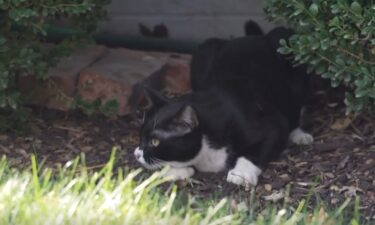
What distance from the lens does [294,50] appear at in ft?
14.5

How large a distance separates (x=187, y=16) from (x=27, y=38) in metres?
1.60

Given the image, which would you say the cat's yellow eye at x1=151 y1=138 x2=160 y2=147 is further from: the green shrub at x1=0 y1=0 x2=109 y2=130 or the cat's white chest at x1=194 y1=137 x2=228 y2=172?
the green shrub at x1=0 y1=0 x2=109 y2=130

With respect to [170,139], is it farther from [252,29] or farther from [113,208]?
[252,29]

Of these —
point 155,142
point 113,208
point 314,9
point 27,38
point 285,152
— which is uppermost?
point 314,9

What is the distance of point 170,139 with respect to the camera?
4500mm

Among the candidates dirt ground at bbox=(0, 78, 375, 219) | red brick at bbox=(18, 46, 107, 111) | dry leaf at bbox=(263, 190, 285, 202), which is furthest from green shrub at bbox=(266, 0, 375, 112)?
red brick at bbox=(18, 46, 107, 111)

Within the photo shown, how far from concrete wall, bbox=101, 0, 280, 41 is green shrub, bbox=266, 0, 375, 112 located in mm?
1632

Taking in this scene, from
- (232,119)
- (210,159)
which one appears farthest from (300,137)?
(210,159)

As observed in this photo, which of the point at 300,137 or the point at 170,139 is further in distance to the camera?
the point at 300,137

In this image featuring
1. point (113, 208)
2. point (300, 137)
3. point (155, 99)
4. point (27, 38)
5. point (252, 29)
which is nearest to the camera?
point (113, 208)

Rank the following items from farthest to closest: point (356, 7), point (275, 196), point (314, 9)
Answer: point (275, 196) → point (314, 9) → point (356, 7)

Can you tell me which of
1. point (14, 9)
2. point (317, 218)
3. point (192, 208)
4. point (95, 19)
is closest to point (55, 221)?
point (192, 208)

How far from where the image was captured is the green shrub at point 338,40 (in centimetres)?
408

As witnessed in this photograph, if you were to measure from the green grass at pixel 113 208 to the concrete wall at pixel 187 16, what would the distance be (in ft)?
7.63
